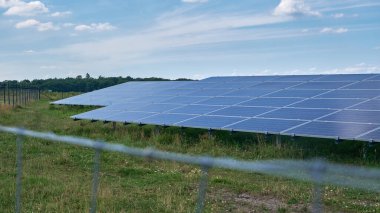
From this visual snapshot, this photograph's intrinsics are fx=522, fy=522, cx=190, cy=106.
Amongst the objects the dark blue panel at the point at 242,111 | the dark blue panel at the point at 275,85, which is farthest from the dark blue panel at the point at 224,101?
the dark blue panel at the point at 275,85

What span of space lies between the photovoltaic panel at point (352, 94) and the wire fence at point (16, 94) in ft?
81.3

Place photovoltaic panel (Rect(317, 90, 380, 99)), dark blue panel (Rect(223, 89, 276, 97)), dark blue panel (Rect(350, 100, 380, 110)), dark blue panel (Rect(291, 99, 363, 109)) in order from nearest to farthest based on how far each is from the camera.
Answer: dark blue panel (Rect(350, 100, 380, 110)) → dark blue panel (Rect(291, 99, 363, 109)) → photovoltaic panel (Rect(317, 90, 380, 99)) → dark blue panel (Rect(223, 89, 276, 97))

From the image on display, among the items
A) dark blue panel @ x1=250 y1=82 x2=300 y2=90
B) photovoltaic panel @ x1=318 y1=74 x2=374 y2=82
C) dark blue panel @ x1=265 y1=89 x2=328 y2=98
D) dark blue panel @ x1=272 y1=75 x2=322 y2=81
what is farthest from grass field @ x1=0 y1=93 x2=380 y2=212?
dark blue panel @ x1=272 y1=75 x2=322 y2=81

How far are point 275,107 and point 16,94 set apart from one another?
30005 millimetres

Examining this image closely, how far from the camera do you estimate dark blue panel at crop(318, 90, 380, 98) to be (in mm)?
14720

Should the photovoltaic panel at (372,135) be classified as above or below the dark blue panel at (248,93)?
below

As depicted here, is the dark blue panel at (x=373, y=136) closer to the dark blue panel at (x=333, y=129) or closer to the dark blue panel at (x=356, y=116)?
the dark blue panel at (x=333, y=129)

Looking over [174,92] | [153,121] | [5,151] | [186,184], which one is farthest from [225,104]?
[186,184]

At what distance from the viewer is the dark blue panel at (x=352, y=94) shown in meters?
14.7

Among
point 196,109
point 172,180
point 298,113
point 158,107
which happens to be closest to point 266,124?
point 298,113

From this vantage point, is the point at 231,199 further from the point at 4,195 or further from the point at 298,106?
the point at 298,106

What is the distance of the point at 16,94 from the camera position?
40.4 meters

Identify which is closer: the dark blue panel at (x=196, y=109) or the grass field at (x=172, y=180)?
the grass field at (x=172, y=180)

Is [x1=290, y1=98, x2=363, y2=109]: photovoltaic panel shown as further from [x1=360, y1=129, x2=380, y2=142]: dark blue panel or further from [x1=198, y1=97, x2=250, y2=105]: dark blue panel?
[x1=360, y1=129, x2=380, y2=142]: dark blue panel
